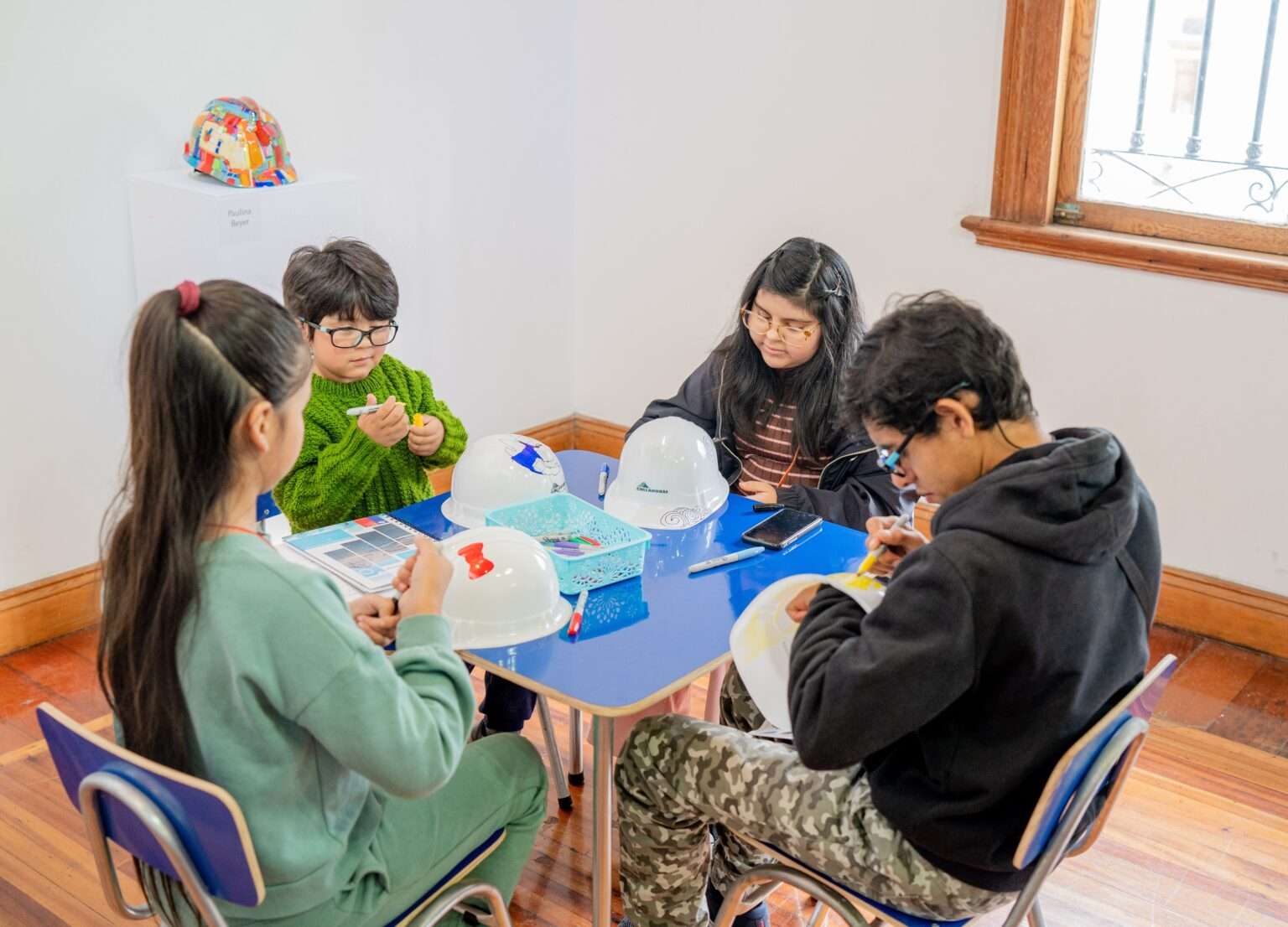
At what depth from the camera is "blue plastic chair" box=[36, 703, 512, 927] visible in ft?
3.95

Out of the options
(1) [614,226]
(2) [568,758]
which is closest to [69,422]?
(2) [568,758]

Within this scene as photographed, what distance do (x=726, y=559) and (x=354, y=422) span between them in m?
0.76

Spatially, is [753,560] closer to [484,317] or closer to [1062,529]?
[1062,529]

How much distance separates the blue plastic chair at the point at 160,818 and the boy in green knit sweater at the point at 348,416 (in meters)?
0.90

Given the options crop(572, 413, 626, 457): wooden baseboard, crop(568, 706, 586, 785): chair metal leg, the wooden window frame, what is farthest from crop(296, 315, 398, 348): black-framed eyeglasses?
crop(572, 413, 626, 457): wooden baseboard

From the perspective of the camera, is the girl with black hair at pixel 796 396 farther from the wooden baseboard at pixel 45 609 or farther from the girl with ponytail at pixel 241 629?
the wooden baseboard at pixel 45 609

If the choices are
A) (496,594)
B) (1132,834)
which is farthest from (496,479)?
(1132,834)

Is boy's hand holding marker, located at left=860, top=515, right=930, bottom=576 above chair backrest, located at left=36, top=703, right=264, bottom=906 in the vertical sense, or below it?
above

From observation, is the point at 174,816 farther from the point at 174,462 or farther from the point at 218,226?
the point at 218,226

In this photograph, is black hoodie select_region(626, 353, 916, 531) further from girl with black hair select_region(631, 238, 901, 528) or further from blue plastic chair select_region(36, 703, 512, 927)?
blue plastic chair select_region(36, 703, 512, 927)

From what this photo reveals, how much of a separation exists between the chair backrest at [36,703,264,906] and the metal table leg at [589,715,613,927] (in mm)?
511

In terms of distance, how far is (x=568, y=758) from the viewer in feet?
A: 8.59

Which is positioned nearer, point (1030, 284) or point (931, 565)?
point (931, 565)

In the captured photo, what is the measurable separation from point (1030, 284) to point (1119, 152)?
0.37m
